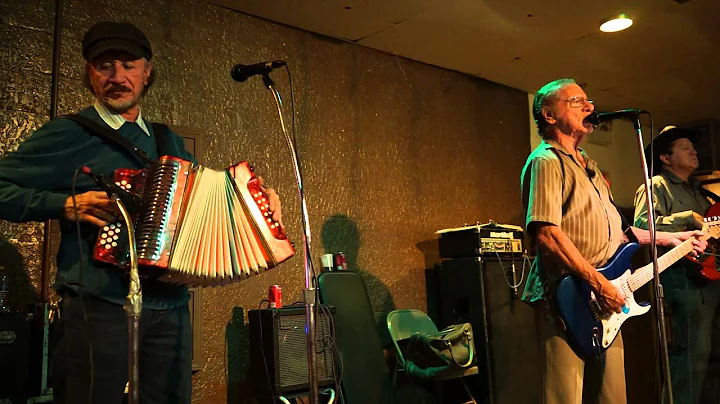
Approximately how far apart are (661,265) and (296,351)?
1905 millimetres

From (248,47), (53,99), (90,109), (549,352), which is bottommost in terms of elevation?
(549,352)

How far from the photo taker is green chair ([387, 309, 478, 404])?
12.2 ft

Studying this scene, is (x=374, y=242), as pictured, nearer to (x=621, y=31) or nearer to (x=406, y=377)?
(x=406, y=377)

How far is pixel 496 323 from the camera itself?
13.3ft

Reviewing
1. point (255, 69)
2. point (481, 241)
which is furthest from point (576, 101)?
point (481, 241)

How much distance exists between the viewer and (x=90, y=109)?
6.75 ft

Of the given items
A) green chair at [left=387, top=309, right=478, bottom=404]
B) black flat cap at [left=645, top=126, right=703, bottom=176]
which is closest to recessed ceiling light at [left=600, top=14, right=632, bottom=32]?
black flat cap at [left=645, top=126, right=703, bottom=176]

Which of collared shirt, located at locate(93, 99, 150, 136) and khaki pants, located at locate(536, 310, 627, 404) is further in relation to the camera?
khaki pants, located at locate(536, 310, 627, 404)

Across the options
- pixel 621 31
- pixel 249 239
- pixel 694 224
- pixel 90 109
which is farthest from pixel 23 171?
pixel 621 31

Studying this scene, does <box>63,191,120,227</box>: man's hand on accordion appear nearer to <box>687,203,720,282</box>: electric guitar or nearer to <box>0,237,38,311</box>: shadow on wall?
<box>0,237,38,311</box>: shadow on wall

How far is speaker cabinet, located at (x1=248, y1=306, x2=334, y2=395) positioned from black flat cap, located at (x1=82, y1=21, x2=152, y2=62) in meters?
1.64

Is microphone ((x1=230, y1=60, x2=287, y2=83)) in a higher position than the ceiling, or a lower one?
lower

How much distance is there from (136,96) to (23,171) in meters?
0.44

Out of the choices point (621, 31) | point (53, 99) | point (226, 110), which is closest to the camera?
point (53, 99)
